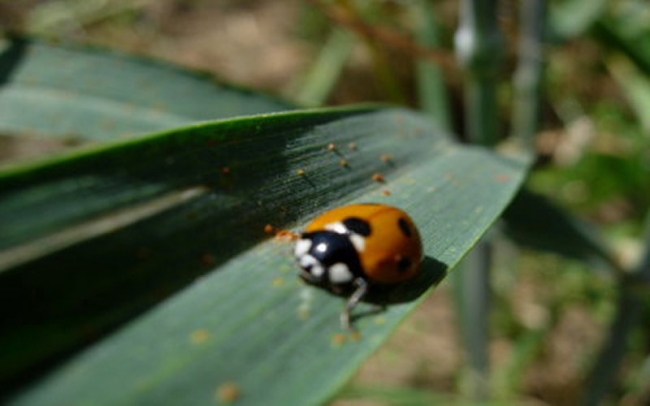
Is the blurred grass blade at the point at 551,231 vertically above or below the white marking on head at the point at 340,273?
below

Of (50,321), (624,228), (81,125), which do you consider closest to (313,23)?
(624,228)

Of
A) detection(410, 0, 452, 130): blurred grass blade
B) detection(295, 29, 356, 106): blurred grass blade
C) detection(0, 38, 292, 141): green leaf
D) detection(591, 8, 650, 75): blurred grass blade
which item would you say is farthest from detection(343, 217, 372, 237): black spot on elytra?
detection(295, 29, 356, 106): blurred grass blade

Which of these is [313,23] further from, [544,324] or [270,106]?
[270,106]

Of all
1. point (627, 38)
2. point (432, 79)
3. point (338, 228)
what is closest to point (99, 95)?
point (338, 228)

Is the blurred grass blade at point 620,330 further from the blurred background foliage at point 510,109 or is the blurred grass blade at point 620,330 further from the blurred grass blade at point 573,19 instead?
the blurred grass blade at point 573,19

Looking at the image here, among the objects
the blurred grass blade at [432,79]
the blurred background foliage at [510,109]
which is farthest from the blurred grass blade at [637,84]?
the blurred grass blade at [432,79]

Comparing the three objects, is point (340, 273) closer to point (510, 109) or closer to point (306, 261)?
point (306, 261)

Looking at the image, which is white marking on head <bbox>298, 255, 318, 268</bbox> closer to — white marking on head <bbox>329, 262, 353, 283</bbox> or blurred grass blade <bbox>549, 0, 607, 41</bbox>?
white marking on head <bbox>329, 262, 353, 283</bbox>
